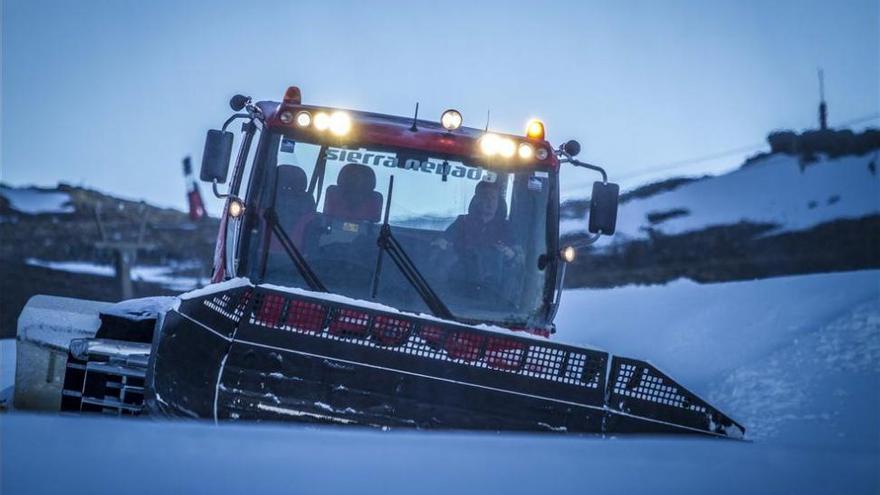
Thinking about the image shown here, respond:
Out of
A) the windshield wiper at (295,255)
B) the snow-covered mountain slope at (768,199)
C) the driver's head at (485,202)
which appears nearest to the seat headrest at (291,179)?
the windshield wiper at (295,255)

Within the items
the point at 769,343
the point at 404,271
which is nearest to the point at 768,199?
Answer: the point at 769,343

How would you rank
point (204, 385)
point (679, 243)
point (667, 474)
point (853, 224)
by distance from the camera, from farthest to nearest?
point (679, 243), point (853, 224), point (204, 385), point (667, 474)

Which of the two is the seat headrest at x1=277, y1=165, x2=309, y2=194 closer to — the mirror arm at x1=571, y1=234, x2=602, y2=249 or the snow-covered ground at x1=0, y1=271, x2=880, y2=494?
Answer: the mirror arm at x1=571, y1=234, x2=602, y2=249

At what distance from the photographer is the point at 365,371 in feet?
13.2

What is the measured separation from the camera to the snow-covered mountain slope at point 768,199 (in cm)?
2764

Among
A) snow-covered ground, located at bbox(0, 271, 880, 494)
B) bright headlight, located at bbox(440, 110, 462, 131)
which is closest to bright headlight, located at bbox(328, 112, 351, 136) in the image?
bright headlight, located at bbox(440, 110, 462, 131)

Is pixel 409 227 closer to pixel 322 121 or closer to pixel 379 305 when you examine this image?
pixel 322 121

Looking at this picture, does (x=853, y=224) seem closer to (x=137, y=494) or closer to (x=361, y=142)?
(x=361, y=142)

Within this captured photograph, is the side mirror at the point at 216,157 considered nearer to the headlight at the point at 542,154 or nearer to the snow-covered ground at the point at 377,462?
the headlight at the point at 542,154

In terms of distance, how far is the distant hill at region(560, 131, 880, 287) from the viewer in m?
25.6

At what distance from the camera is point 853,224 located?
2738 cm

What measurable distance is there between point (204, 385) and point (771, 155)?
30583 millimetres

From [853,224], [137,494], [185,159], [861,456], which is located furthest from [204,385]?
[853,224]

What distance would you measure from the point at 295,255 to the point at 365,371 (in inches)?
69.0
